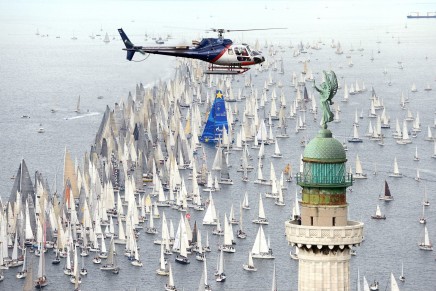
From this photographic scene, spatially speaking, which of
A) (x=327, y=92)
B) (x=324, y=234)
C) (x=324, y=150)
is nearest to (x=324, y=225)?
(x=324, y=234)

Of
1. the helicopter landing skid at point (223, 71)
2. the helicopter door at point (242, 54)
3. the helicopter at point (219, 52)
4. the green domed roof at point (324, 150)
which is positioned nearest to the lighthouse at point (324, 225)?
the green domed roof at point (324, 150)

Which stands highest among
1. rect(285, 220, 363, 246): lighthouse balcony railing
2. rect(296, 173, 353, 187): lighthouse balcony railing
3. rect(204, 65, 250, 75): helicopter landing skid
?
rect(204, 65, 250, 75): helicopter landing skid

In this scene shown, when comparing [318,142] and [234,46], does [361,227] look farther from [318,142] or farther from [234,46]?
[234,46]

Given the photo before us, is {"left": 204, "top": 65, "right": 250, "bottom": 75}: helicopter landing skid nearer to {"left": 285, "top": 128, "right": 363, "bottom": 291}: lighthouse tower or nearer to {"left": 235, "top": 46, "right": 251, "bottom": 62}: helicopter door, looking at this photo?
{"left": 235, "top": 46, "right": 251, "bottom": 62}: helicopter door

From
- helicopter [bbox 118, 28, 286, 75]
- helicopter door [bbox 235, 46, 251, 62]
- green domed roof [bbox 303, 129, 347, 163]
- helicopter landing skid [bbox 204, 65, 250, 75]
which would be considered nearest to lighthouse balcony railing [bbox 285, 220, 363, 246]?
green domed roof [bbox 303, 129, 347, 163]

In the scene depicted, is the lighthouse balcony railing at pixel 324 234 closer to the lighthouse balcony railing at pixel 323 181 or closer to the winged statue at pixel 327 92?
the lighthouse balcony railing at pixel 323 181

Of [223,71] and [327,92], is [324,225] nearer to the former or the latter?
[327,92]

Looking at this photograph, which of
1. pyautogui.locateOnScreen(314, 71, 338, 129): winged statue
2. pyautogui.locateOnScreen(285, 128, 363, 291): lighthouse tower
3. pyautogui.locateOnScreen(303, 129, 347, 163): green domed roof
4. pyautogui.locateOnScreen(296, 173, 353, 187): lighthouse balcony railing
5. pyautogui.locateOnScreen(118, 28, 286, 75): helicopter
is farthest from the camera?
pyautogui.locateOnScreen(118, 28, 286, 75): helicopter
